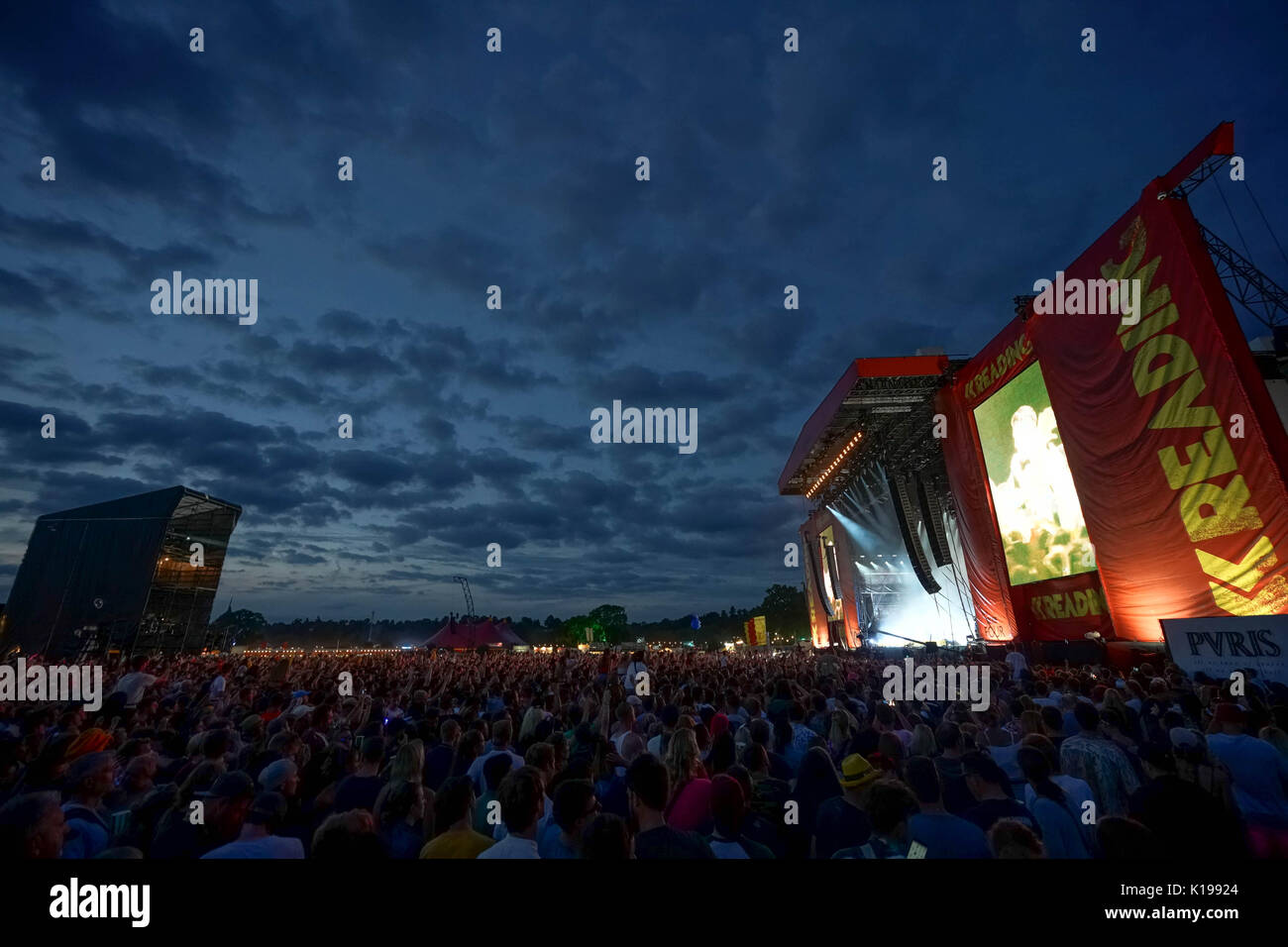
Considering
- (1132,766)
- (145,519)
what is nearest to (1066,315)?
(1132,766)

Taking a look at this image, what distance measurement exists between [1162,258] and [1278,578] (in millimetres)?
8224

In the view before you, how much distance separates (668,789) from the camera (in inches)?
119

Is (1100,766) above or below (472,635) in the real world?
above

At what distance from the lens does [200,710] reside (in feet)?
27.3

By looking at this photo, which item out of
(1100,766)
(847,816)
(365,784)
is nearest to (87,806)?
(365,784)

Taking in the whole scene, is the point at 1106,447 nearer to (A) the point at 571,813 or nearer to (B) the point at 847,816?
(B) the point at 847,816

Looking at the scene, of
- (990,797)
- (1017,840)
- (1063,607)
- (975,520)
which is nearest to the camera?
(1017,840)

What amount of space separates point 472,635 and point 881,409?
29600 millimetres

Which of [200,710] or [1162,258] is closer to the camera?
[200,710]

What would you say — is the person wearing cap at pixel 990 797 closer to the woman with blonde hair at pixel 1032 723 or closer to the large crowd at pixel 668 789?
the large crowd at pixel 668 789

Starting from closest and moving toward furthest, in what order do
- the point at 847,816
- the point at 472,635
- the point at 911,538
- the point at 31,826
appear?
1. the point at 31,826
2. the point at 847,816
3. the point at 911,538
4. the point at 472,635

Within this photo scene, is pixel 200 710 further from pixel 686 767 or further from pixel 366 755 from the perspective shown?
pixel 686 767

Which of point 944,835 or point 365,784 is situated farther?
point 365,784
